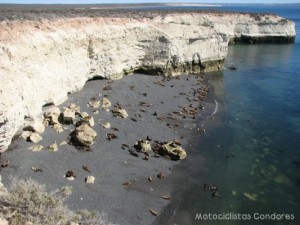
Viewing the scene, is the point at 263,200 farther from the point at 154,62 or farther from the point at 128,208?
the point at 154,62

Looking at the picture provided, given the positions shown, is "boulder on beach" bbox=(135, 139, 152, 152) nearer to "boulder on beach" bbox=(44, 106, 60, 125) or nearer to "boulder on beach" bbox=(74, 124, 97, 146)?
"boulder on beach" bbox=(74, 124, 97, 146)

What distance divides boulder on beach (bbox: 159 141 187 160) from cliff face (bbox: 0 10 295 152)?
726 cm

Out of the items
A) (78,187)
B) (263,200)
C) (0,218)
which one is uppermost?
(0,218)

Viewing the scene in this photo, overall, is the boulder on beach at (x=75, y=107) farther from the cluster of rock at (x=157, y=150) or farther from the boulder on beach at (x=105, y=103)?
the cluster of rock at (x=157, y=150)

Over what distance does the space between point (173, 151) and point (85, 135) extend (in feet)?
15.2

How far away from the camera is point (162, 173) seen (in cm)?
1778

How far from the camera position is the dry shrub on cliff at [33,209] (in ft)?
33.1

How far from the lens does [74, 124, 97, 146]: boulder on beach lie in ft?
61.8

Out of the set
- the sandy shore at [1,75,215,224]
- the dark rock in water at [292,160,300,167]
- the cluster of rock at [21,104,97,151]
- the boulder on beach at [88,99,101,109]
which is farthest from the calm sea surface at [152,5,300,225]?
the boulder on beach at [88,99,101,109]

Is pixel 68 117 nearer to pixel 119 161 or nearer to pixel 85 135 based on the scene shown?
pixel 85 135

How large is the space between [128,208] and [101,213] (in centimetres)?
124

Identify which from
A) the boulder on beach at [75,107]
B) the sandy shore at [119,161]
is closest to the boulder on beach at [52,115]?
the sandy shore at [119,161]

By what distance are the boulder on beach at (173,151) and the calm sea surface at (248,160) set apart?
45 centimetres

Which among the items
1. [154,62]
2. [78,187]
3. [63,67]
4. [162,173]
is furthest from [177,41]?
[78,187]
